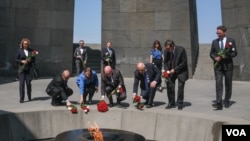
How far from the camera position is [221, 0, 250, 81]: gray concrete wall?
621 inches

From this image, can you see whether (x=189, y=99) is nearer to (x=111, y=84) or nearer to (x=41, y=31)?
(x=111, y=84)

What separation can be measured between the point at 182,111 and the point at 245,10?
898 centimetres

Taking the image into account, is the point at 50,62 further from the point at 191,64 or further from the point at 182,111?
the point at 182,111

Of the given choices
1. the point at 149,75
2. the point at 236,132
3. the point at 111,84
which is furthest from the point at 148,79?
the point at 236,132

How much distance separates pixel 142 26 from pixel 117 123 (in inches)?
398

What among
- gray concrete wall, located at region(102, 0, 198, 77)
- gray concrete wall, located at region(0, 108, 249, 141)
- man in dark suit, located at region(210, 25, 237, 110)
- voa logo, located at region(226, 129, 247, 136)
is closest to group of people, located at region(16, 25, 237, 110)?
man in dark suit, located at region(210, 25, 237, 110)

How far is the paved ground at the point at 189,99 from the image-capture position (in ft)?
28.9

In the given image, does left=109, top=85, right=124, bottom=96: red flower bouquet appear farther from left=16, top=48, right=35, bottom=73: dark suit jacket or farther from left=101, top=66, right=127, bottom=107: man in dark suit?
left=16, top=48, right=35, bottom=73: dark suit jacket

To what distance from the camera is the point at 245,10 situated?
15906mm

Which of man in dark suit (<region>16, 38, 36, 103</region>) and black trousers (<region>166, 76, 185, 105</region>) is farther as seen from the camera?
man in dark suit (<region>16, 38, 36, 103</region>)

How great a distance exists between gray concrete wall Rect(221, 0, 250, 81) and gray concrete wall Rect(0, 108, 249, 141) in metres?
8.49

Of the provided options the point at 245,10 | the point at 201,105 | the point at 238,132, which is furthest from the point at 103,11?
the point at 238,132

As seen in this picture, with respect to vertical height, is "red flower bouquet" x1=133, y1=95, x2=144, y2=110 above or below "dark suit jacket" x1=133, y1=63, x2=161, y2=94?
below

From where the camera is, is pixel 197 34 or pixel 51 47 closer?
pixel 51 47
